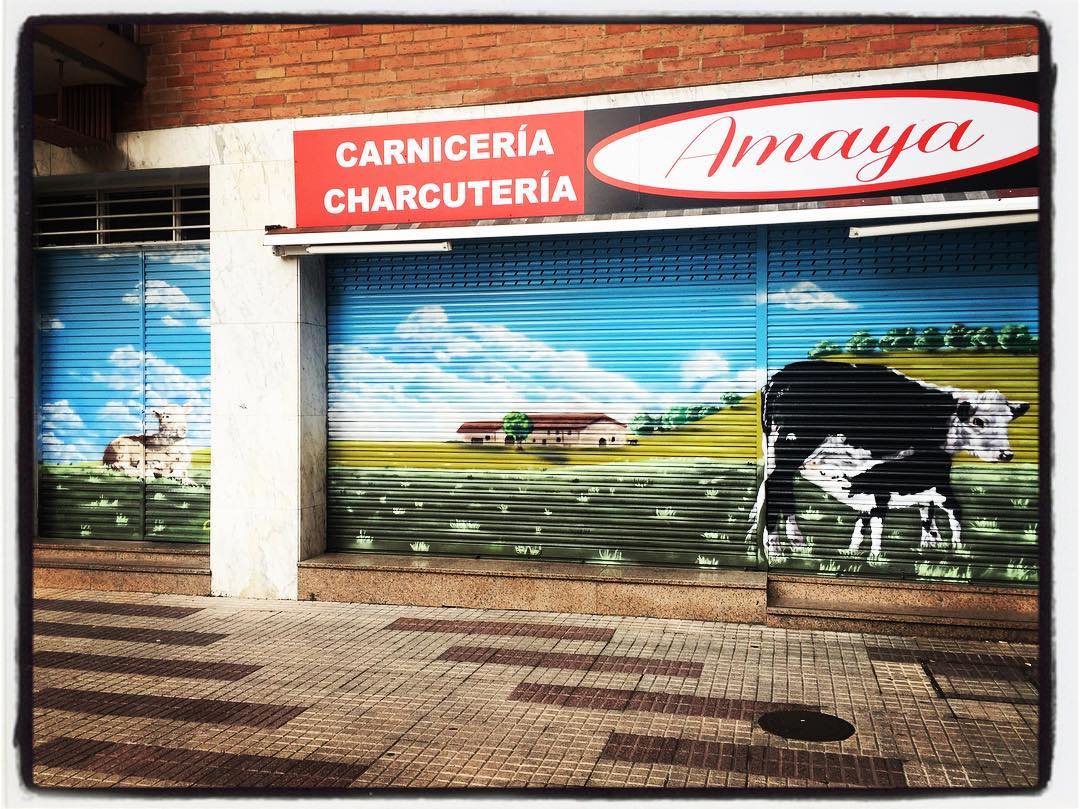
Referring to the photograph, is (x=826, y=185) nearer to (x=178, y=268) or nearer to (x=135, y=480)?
(x=178, y=268)

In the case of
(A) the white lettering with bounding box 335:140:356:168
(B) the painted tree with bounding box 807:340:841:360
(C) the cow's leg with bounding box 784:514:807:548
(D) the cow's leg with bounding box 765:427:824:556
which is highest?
(A) the white lettering with bounding box 335:140:356:168

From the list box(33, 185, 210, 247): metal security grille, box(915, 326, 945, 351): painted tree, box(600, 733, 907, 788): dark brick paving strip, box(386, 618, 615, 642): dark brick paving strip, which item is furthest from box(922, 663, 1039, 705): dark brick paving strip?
box(33, 185, 210, 247): metal security grille

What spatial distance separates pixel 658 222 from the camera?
7.77 meters

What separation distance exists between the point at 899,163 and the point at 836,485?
9.19 ft

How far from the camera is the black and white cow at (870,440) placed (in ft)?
25.7

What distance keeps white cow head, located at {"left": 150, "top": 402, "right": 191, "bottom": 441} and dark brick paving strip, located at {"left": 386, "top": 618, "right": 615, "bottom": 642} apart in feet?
11.9

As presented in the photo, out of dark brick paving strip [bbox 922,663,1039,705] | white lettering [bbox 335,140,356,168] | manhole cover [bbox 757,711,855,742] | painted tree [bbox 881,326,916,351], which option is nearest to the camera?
manhole cover [bbox 757,711,855,742]

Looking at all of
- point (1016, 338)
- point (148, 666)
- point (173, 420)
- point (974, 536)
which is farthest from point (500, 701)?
point (173, 420)

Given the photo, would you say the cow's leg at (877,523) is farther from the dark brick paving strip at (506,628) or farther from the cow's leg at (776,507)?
the dark brick paving strip at (506,628)

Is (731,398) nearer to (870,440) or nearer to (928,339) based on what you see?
(870,440)

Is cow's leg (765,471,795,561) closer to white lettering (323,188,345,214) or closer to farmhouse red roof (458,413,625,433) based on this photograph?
farmhouse red roof (458,413,625,433)

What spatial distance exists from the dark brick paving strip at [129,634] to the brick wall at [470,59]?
5.05 meters

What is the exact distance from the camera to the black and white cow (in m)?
7.84

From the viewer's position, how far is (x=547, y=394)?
8.88 meters
